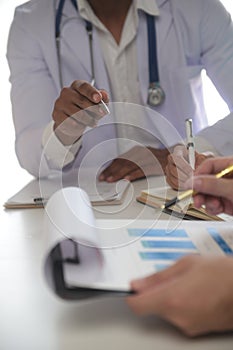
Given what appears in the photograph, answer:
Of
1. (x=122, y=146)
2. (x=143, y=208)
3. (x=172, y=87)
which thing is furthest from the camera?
(x=172, y=87)

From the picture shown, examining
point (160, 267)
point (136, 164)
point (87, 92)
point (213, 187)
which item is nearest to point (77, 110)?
point (87, 92)

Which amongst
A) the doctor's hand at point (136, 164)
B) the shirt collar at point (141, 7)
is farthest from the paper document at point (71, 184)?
the shirt collar at point (141, 7)

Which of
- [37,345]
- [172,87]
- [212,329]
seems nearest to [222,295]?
[212,329]

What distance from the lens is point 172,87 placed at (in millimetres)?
1259

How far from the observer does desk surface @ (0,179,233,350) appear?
0.41 meters

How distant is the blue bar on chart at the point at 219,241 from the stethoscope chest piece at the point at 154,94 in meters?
0.65

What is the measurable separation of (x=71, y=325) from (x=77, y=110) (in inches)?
22.8

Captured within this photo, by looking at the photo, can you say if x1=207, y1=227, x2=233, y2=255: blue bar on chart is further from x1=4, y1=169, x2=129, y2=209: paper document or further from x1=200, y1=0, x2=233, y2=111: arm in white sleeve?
x1=200, y1=0, x2=233, y2=111: arm in white sleeve

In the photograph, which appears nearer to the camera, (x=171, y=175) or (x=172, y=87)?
(x=171, y=175)

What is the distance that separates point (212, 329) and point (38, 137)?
821 mm

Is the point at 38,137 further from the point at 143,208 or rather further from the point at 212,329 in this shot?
the point at 212,329

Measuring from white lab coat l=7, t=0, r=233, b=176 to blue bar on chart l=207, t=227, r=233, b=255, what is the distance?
0.63 metres

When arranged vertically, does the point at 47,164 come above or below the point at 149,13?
below

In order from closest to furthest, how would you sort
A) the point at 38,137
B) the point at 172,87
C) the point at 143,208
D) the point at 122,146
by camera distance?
the point at 143,208 < the point at 122,146 < the point at 38,137 < the point at 172,87
